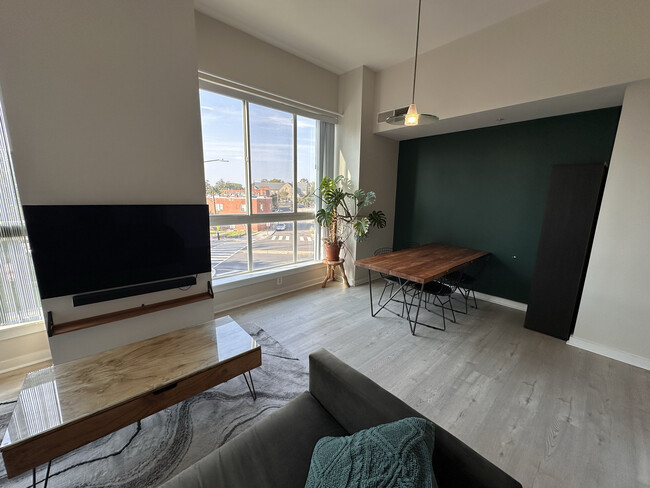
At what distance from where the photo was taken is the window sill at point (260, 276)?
3.36 m

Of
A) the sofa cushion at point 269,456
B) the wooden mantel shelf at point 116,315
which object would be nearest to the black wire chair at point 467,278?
the sofa cushion at point 269,456

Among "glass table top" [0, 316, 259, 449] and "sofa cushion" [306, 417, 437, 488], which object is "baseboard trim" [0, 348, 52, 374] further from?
"sofa cushion" [306, 417, 437, 488]

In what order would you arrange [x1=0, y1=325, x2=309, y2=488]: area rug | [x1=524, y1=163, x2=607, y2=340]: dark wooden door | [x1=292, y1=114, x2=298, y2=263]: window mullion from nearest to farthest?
[x1=0, y1=325, x2=309, y2=488]: area rug, [x1=524, y1=163, x2=607, y2=340]: dark wooden door, [x1=292, y1=114, x2=298, y2=263]: window mullion

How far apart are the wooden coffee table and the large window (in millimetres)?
1714

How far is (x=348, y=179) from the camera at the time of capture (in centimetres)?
423

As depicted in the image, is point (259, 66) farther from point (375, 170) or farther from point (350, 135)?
point (375, 170)

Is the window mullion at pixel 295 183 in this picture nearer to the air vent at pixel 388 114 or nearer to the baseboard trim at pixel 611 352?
the air vent at pixel 388 114

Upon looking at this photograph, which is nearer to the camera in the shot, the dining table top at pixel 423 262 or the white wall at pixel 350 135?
the dining table top at pixel 423 262

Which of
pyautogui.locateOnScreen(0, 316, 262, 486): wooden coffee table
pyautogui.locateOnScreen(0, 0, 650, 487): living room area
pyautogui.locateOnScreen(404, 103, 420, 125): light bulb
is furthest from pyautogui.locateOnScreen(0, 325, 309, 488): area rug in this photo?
pyautogui.locateOnScreen(404, 103, 420, 125): light bulb

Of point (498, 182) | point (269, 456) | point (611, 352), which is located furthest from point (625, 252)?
point (269, 456)

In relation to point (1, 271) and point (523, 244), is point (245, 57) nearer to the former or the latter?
point (1, 271)

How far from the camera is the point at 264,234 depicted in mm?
3881

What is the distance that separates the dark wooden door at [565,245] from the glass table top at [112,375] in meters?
3.09

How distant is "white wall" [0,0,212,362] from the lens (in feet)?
5.45
